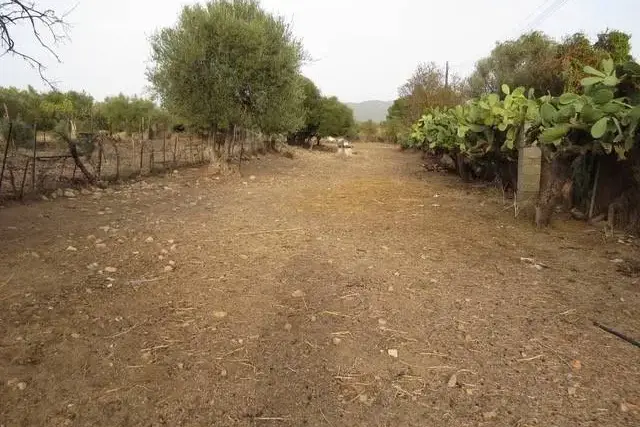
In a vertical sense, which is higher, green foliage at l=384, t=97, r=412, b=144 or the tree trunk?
green foliage at l=384, t=97, r=412, b=144

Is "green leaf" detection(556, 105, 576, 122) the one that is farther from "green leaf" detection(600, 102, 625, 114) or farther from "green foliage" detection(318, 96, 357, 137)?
"green foliage" detection(318, 96, 357, 137)

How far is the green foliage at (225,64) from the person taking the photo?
1158 cm

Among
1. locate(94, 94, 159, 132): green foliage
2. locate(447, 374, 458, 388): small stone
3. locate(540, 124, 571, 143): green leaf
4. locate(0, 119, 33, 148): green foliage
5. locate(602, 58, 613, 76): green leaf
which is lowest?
locate(447, 374, 458, 388): small stone

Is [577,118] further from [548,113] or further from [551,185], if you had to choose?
[551,185]

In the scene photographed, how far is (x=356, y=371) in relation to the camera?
A: 2926 mm

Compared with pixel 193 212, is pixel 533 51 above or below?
above

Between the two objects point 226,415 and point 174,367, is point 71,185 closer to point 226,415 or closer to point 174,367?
point 174,367

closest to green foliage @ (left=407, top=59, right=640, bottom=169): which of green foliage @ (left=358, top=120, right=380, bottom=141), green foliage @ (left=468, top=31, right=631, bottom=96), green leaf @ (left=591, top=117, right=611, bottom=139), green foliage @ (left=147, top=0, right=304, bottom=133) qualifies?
green leaf @ (left=591, top=117, right=611, bottom=139)

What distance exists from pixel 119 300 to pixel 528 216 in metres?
6.40

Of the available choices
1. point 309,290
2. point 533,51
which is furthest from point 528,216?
point 533,51

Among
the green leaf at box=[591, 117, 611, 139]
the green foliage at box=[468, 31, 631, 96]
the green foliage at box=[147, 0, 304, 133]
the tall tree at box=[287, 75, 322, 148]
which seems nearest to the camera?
the green leaf at box=[591, 117, 611, 139]

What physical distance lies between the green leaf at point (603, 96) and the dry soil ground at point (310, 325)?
1.85m

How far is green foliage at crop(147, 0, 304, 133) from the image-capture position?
11.6 m

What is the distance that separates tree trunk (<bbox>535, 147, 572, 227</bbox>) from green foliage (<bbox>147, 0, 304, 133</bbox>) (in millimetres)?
8153
